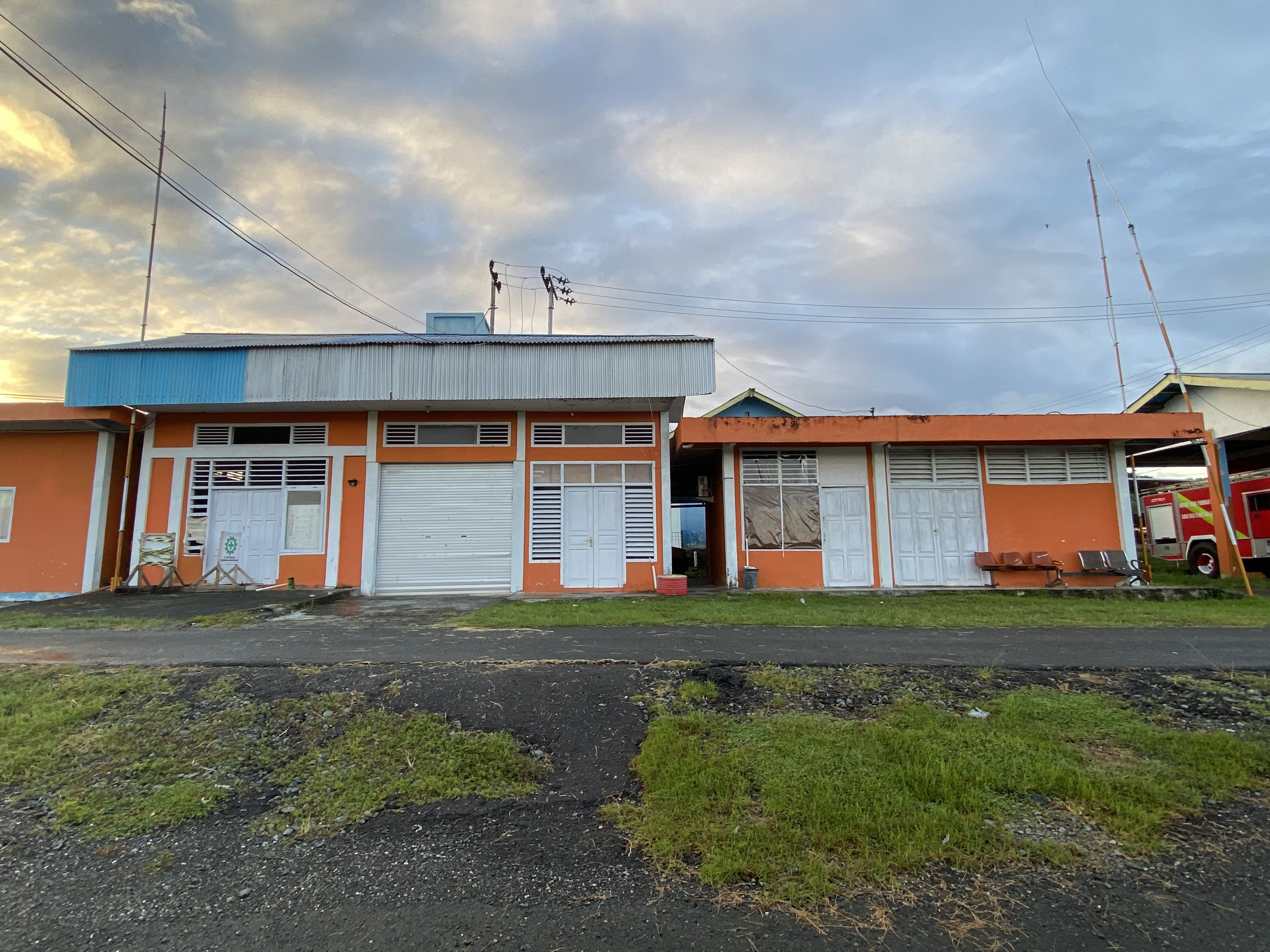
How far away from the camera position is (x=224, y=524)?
44.1 feet

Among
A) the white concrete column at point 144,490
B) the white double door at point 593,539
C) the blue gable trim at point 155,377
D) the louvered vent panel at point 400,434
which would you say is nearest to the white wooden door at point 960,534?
the white double door at point 593,539

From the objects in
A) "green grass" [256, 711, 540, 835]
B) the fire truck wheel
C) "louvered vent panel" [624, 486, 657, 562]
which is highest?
"louvered vent panel" [624, 486, 657, 562]

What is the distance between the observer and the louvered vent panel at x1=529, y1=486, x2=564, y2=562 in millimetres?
13500

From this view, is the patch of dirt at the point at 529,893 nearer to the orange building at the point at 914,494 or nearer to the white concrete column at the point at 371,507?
the white concrete column at the point at 371,507

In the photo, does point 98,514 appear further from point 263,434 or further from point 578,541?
point 578,541

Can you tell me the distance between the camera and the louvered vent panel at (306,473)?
1357 centimetres

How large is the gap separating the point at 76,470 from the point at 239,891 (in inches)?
586

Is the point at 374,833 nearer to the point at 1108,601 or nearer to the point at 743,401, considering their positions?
the point at 1108,601

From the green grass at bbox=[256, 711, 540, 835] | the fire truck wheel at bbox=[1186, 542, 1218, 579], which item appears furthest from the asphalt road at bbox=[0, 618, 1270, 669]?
the fire truck wheel at bbox=[1186, 542, 1218, 579]

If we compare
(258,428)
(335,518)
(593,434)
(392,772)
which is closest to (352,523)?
(335,518)

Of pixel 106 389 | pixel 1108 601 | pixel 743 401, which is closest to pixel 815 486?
pixel 1108 601

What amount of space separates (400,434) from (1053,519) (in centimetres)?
1467

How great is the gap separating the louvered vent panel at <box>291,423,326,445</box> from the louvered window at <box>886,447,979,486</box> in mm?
12628

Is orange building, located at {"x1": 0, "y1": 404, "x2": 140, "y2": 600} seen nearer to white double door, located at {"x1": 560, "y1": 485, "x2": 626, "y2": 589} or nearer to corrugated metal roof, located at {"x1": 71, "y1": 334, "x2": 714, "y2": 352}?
corrugated metal roof, located at {"x1": 71, "y1": 334, "x2": 714, "y2": 352}
